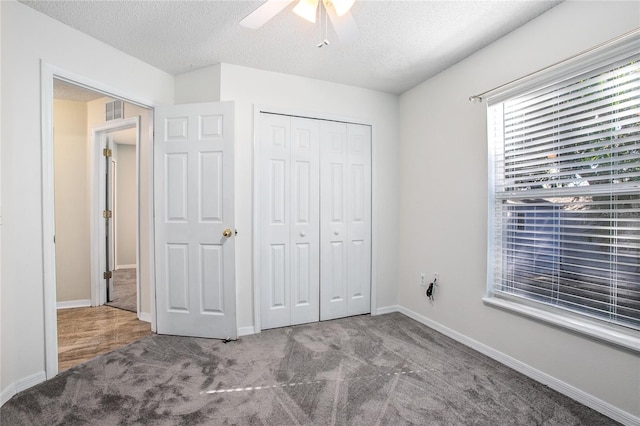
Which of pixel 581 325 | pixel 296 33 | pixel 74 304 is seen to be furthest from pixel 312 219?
pixel 74 304

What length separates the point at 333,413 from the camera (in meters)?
1.57

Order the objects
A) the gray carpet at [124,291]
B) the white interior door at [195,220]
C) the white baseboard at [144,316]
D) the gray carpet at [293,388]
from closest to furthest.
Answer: the gray carpet at [293,388] < the white interior door at [195,220] < the white baseboard at [144,316] < the gray carpet at [124,291]

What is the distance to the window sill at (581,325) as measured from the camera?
1.48m

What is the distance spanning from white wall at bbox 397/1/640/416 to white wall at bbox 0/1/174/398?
307cm

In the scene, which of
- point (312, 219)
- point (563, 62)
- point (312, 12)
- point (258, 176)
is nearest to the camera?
point (312, 12)

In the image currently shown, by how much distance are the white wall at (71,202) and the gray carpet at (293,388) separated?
65.7 inches

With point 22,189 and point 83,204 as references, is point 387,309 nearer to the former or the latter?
point 22,189

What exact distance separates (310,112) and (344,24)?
1.29m

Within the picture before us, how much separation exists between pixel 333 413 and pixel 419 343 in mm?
1160

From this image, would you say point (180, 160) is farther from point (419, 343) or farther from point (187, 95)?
point (419, 343)

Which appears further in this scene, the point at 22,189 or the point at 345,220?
the point at 345,220

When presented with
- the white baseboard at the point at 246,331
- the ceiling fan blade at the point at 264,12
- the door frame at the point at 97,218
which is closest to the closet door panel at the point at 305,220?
the white baseboard at the point at 246,331

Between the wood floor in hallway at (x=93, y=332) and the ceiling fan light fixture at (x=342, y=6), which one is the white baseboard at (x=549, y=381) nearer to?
the ceiling fan light fixture at (x=342, y=6)

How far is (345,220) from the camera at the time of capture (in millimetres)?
3002
